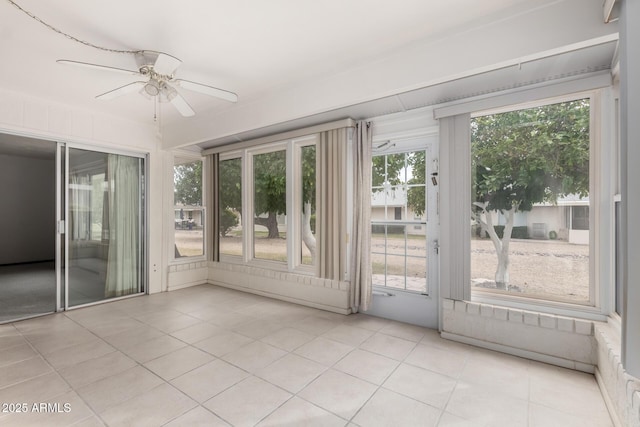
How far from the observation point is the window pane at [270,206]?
4.48 metres

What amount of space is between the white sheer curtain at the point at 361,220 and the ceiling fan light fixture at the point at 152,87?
2.14 metres

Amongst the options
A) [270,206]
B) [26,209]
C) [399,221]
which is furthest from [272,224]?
[26,209]

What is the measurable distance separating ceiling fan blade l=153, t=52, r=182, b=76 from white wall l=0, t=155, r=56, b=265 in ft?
21.1

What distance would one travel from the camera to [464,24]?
211 centimetres

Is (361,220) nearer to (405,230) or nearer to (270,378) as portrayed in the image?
(405,230)

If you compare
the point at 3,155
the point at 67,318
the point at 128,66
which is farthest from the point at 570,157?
the point at 3,155

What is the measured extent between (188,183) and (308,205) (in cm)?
241

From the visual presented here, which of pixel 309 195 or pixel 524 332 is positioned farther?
pixel 309 195

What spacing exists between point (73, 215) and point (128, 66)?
2.36 m

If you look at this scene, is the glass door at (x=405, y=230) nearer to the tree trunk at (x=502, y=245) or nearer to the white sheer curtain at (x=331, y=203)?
the white sheer curtain at (x=331, y=203)

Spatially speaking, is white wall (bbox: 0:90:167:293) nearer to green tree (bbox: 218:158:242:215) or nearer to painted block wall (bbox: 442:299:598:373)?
green tree (bbox: 218:158:242:215)

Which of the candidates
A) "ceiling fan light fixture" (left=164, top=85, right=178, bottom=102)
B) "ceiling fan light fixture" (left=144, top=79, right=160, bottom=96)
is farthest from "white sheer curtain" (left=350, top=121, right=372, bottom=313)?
"ceiling fan light fixture" (left=144, top=79, right=160, bottom=96)

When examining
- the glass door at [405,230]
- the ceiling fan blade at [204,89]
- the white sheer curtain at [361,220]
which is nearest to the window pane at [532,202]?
the glass door at [405,230]

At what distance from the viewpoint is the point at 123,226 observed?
4.42m
